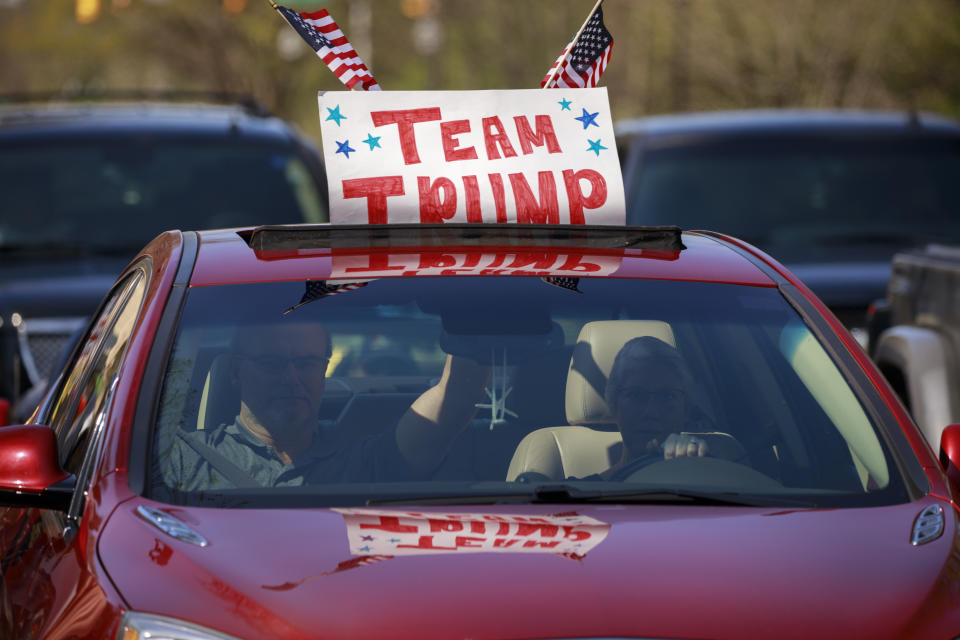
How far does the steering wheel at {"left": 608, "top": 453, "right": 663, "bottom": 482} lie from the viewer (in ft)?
12.1

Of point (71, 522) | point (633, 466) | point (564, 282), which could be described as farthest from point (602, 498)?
point (71, 522)

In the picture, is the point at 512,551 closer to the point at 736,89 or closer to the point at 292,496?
the point at 292,496

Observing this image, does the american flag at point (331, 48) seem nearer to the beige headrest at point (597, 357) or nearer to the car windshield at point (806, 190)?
the beige headrest at point (597, 357)

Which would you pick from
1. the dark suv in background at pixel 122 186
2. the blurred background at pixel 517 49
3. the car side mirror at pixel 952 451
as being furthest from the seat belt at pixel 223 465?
the blurred background at pixel 517 49

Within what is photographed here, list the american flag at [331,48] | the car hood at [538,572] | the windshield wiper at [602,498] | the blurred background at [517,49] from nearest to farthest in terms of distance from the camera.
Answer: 1. the car hood at [538,572]
2. the windshield wiper at [602,498]
3. the american flag at [331,48]
4. the blurred background at [517,49]

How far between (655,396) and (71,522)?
1.34m

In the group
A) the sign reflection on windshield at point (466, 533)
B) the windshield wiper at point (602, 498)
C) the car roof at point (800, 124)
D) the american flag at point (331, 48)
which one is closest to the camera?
the sign reflection on windshield at point (466, 533)

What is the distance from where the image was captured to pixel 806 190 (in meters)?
→ 9.54

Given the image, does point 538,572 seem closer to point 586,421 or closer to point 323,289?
point 586,421

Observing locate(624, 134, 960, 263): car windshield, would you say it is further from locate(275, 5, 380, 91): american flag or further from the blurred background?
the blurred background

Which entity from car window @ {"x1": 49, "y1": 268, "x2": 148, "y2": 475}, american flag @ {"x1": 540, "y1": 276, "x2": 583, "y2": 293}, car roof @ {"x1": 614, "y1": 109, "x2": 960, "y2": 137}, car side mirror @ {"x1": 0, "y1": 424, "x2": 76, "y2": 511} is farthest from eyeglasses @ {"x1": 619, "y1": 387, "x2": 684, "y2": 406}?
car roof @ {"x1": 614, "y1": 109, "x2": 960, "y2": 137}

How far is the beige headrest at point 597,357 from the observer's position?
13.2ft

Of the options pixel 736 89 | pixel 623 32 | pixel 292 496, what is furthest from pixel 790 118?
pixel 623 32

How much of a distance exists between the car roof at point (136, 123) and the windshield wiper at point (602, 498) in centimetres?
618
